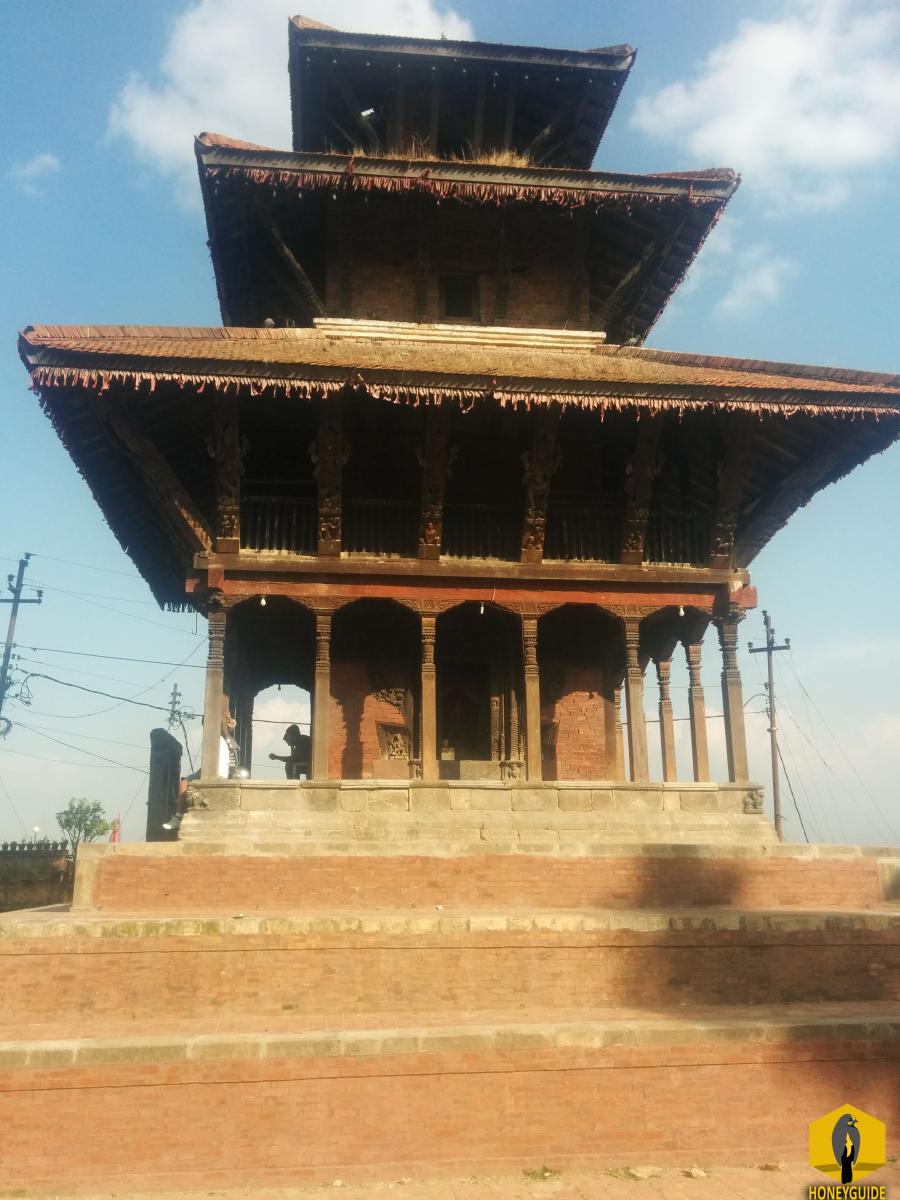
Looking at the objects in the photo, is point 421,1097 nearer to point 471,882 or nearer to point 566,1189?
point 566,1189

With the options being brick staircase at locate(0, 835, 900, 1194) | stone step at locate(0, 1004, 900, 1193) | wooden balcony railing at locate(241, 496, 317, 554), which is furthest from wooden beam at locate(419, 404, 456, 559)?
stone step at locate(0, 1004, 900, 1193)

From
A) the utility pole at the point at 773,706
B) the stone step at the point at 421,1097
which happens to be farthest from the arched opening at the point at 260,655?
the utility pole at the point at 773,706

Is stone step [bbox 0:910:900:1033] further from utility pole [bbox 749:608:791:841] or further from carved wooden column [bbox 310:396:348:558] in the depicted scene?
utility pole [bbox 749:608:791:841]

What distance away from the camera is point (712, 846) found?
11234 mm

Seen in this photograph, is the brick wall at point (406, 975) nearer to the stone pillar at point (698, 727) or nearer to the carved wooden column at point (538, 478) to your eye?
the stone pillar at point (698, 727)

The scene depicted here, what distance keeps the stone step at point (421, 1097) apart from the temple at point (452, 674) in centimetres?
3

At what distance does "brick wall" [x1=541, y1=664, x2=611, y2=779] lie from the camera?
1586 centimetres

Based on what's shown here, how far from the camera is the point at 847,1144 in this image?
26.7 ft

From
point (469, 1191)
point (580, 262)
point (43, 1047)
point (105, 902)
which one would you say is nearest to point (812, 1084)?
point (469, 1191)

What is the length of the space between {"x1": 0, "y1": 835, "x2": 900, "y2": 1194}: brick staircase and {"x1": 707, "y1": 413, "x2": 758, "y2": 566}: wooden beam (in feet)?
17.9

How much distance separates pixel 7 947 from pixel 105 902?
152 cm

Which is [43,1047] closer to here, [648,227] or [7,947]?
[7,947]

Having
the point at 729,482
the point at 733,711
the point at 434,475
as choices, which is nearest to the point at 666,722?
the point at 733,711

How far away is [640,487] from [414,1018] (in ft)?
26.5
